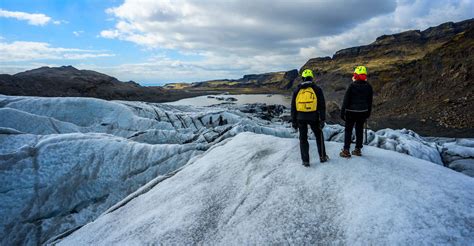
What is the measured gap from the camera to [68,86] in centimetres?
7888

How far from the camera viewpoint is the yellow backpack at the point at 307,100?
7.52 meters

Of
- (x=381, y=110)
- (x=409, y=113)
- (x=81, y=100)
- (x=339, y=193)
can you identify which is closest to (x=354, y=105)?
(x=339, y=193)

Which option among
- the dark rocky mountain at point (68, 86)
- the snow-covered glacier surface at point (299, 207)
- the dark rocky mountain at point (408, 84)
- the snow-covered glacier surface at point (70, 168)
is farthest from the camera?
the dark rocky mountain at point (68, 86)

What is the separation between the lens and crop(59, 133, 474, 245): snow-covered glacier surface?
5004 millimetres

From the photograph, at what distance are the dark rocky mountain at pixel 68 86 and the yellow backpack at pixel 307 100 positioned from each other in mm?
71035

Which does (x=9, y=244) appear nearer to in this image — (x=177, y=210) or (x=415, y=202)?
(x=177, y=210)

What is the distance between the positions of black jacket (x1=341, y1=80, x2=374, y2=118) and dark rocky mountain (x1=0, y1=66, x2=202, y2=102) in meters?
71.7

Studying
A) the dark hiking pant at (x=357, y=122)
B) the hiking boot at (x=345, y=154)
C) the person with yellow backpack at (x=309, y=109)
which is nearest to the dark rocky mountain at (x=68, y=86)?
the person with yellow backpack at (x=309, y=109)

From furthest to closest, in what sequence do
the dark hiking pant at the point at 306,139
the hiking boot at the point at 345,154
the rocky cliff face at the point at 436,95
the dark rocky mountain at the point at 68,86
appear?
the dark rocky mountain at the point at 68,86, the rocky cliff face at the point at 436,95, the hiking boot at the point at 345,154, the dark hiking pant at the point at 306,139

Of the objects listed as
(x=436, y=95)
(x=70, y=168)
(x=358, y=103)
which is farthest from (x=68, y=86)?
(x=358, y=103)

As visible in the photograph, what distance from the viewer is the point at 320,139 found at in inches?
302

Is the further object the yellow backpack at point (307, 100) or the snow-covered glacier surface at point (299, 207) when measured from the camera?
the yellow backpack at point (307, 100)

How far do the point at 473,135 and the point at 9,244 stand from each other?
117 ft

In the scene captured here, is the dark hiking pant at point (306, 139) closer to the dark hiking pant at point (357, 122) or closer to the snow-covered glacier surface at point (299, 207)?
the snow-covered glacier surface at point (299, 207)
